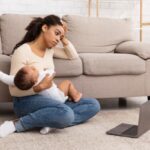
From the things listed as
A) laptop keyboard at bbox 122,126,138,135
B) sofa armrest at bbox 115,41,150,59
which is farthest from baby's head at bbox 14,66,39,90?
sofa armrest at bbox 115,41,150,59

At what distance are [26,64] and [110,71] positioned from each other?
2.28ft

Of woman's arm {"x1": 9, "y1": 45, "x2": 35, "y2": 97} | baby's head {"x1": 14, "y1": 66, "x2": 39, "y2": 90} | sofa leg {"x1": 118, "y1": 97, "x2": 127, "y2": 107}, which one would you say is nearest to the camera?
baby's head {"x1": 14, "y1": 66, "x2": 39, "y2": 90}

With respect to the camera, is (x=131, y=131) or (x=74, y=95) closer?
(x=131, y=131)

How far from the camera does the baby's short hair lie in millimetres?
1879

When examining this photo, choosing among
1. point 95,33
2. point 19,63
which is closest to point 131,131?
point 19,63

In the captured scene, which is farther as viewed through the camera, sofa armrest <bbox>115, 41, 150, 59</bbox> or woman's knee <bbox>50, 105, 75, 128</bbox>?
sofa armrest <bbox>115, 41, 150, 59</bbox>

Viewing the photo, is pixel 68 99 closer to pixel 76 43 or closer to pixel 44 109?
pixel 44 109

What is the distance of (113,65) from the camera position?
249 centimetres

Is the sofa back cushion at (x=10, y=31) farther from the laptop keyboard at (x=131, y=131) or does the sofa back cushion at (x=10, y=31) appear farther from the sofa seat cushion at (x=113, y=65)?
the laptop keyboard at (x=131, y=131)

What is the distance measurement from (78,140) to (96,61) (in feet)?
2.56

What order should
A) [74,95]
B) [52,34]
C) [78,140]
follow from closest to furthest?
[78,140] < [52,34] < [74,95]

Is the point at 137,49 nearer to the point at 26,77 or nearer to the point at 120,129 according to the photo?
the point at 120,129

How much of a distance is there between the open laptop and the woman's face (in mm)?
586

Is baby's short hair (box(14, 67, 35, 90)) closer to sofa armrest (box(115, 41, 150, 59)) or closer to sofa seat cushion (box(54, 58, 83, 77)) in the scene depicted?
sofa seat cushion (box(54, 58, 83, 77))
